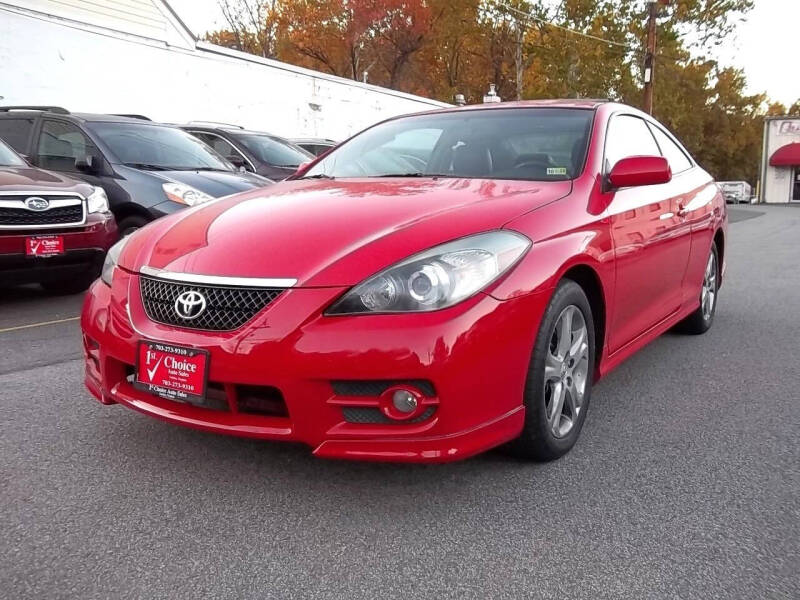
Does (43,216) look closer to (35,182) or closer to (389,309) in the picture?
(35,182)

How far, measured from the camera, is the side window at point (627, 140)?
377 centimetres

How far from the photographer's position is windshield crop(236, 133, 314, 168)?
10664 mm

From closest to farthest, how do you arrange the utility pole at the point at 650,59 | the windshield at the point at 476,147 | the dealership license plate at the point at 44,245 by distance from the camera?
the windshield at the point at 476,147 < the dealership license plate at the point at 44,245 < the utility pole at the point at 650,59

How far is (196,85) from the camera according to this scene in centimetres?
1702

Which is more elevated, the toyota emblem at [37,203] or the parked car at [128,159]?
the parked car at [128,159]

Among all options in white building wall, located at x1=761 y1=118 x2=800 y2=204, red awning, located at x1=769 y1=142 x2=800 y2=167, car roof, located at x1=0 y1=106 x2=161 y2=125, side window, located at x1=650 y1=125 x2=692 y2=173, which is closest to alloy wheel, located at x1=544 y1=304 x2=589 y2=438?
side window, located at x1=650 y1=125 x2=692 y2=173

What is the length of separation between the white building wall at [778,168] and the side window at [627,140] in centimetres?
4865

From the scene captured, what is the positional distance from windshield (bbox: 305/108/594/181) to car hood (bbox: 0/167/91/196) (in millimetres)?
2833

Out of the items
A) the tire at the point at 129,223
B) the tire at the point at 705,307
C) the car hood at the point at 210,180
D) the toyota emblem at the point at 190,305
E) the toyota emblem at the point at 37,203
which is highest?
the car hood at the point at 210,180

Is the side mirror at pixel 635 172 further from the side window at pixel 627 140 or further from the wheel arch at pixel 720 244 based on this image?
the wheel arch at pixel 720 244

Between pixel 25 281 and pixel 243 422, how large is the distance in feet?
13.5

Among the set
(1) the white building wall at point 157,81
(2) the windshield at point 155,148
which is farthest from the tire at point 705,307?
(1) the white building wall at point 157,81

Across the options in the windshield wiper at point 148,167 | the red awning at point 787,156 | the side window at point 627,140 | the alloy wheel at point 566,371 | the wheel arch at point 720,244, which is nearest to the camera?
the alloy wheel at point 566,371

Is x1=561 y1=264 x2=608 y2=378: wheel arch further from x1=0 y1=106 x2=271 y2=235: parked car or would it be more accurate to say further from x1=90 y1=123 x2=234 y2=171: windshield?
x1=90 y1=123 x2=234 y2=171: windshield
